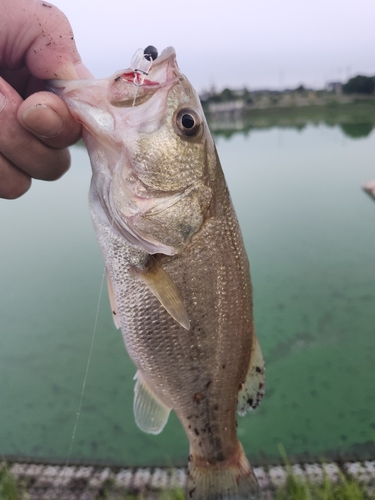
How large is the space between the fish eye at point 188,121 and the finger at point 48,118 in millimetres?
284

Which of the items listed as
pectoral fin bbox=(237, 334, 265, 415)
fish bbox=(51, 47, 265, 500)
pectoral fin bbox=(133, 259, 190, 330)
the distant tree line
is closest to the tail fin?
fish bbox=(51, 47, 265, 500)

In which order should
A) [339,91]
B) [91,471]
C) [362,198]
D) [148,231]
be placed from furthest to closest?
1. [339,91]
2. [362,198]
3. [91,471]
4. [148,231]

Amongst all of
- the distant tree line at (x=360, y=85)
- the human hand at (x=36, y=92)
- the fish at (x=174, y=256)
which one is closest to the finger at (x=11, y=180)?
the human hand at (x=36, y=92)

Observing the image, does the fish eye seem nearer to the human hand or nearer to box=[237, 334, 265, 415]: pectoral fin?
the human hand

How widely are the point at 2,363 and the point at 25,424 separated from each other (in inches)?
30.5

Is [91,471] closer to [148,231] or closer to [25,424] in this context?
[25,424]

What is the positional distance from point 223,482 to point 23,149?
49.7 inches

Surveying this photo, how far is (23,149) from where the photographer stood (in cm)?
115

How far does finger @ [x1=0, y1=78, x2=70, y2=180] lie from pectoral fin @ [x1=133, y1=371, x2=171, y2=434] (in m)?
0.76

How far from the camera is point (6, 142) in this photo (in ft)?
3.69

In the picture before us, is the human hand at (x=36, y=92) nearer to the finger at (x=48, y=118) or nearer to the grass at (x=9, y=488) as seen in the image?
the finger at (x=48, y=118)

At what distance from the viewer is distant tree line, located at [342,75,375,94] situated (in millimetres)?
36969

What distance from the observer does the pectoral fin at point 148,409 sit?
Answer: 133 cm

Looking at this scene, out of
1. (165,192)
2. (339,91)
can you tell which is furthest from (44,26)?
(339,91)
